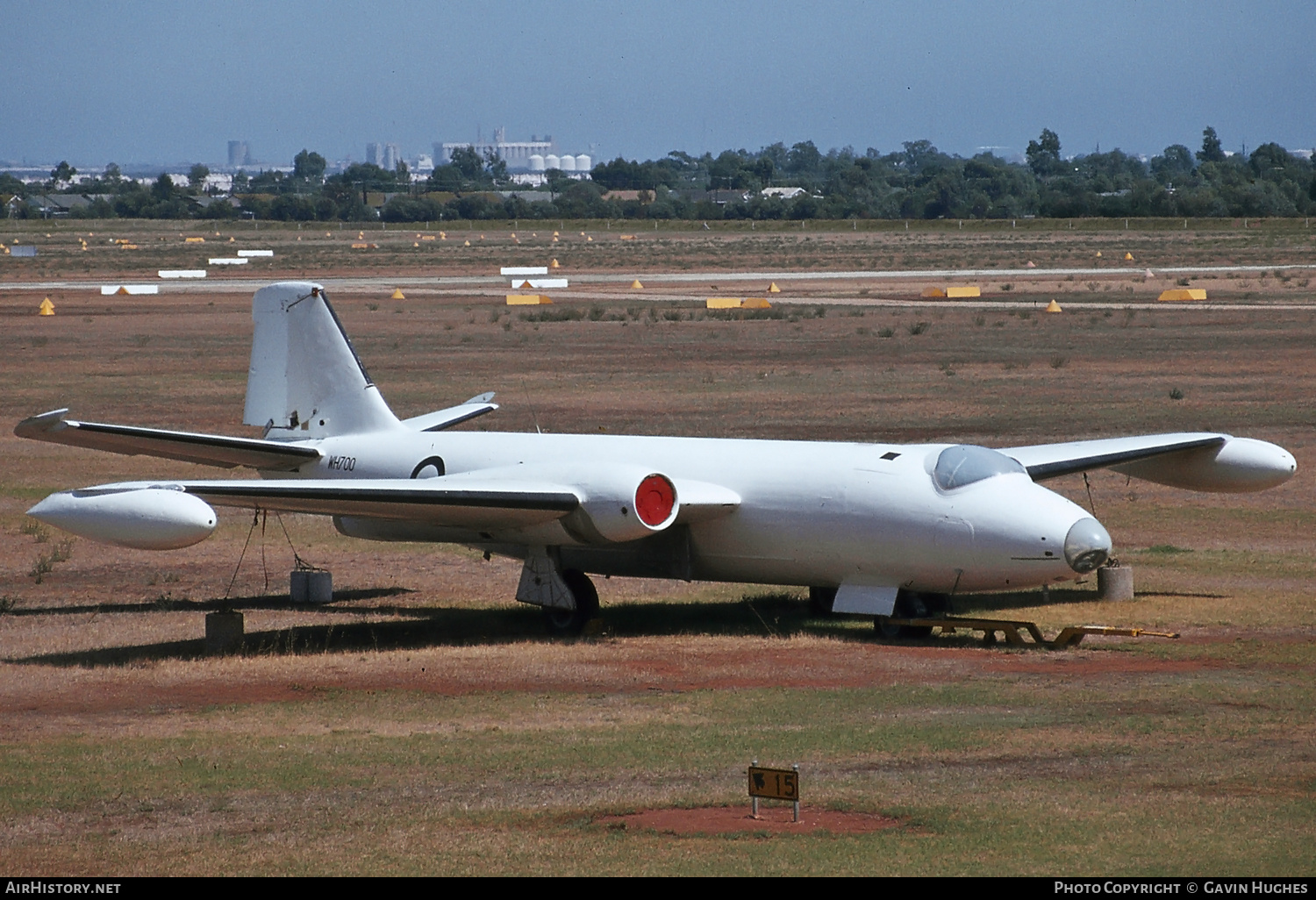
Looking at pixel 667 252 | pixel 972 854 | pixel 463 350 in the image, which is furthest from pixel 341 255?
pixel 972 854

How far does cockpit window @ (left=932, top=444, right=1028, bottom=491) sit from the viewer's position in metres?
20.5

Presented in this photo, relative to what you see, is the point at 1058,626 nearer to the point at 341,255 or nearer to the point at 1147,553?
the point at 1147,553

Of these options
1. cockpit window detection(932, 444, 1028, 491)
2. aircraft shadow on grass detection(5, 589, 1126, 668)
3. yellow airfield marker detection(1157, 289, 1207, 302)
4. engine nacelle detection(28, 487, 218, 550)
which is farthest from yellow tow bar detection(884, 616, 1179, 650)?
yellow airfield marker detection(1157, 289, 1207, 302)

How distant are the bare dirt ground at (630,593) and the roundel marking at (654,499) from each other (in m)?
1.56

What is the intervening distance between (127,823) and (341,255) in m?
133

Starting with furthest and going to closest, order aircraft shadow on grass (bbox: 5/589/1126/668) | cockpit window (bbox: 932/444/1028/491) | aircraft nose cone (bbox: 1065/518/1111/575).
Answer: aircraft shadow on grass (bbox: 5/589/1126/668) < cockpit window (bbox: 932/444/1028/491) < aircraft nose cone (bbox: 1065/518/1111/575)

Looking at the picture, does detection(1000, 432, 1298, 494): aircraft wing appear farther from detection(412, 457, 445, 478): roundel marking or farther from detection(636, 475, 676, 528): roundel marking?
detection(412, 457, 445, 478): roundel marking

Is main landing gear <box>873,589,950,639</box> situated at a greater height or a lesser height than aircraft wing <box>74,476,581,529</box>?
lesser

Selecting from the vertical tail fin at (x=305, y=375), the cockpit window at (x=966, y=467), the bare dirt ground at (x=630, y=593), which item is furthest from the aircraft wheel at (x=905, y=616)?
the vertical tail fin at (x=305, y=375)

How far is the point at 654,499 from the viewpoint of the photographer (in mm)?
21062

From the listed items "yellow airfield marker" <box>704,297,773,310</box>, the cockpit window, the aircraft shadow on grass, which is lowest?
"yellow airfield marker" <box>704,297,773,310</box>

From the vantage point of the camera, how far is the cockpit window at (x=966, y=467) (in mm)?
20469

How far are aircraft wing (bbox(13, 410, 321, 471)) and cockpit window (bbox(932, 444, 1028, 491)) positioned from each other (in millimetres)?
9392

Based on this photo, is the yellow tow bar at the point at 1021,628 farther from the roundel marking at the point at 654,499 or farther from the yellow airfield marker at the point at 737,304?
the yellow airfield marker at the point at 737,304
